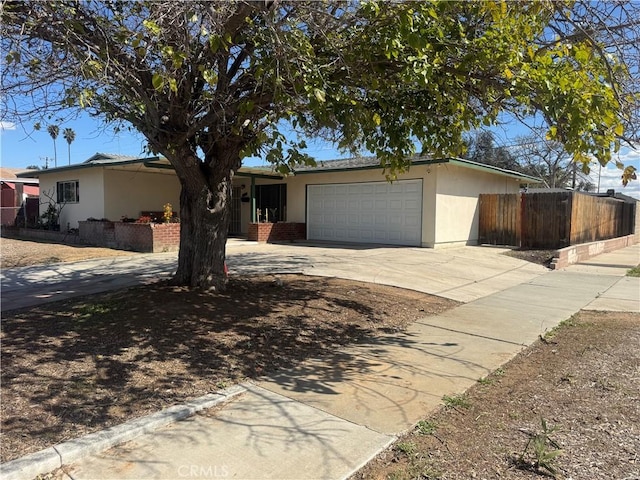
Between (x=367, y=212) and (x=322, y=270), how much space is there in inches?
300

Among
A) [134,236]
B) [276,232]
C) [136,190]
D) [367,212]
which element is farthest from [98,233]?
[367,212]

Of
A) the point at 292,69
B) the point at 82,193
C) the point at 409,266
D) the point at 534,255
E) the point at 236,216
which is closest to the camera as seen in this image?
the point at 292,69

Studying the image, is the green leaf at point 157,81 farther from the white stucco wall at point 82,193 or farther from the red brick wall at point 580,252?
the white stucco wall at point 82,193

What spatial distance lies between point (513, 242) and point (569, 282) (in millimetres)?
7028

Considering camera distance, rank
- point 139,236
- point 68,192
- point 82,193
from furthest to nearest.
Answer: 1. point 68,192
2. point 82,193
3. point 139,236

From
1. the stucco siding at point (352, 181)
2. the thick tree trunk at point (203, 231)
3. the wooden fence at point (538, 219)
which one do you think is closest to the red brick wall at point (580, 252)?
the wooden fence at point (538, 219)

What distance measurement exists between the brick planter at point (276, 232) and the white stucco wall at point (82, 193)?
18.9 feet

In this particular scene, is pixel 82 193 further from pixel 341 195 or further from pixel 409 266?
pixel 409 266

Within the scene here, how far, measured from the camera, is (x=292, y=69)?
5.16 metres

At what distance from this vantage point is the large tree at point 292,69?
468 centimetres

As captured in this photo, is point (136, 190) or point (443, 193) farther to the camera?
point (136, 190)

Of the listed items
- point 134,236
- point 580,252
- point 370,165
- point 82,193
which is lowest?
point 580,252

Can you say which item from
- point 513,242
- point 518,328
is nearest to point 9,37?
point 518,328

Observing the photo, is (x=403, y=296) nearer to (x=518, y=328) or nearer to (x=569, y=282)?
(x=518, y=328)
